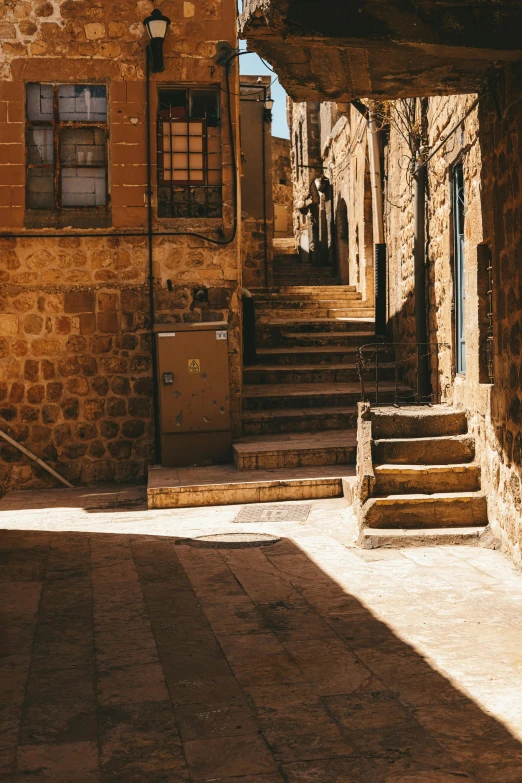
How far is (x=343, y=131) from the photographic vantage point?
62.5 feet

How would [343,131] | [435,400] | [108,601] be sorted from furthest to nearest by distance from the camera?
[343,131] → [435,400] → [108,601]

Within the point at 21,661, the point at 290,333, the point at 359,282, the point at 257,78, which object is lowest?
the point at 21,661

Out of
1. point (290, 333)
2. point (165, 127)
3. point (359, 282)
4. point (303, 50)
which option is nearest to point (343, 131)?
point (359, 282)

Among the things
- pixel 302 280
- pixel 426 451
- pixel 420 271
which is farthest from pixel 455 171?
pixel 302 280

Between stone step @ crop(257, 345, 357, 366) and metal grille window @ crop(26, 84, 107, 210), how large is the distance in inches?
135

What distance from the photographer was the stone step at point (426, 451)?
25.8 ft

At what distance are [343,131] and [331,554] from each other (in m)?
13.8

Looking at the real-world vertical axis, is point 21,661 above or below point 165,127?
below

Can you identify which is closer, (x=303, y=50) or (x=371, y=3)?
(x=371, y=3)

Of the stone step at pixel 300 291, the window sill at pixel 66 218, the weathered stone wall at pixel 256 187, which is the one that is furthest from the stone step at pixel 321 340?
the weathered stone wall at pixel 256 187

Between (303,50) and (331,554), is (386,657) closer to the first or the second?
(331,554)

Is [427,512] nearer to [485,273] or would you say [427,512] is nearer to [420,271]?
[485,273]

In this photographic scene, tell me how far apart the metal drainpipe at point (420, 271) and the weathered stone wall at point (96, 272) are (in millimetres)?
2435

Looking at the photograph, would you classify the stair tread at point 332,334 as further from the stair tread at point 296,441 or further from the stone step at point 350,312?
the stair tread at point 296,441
